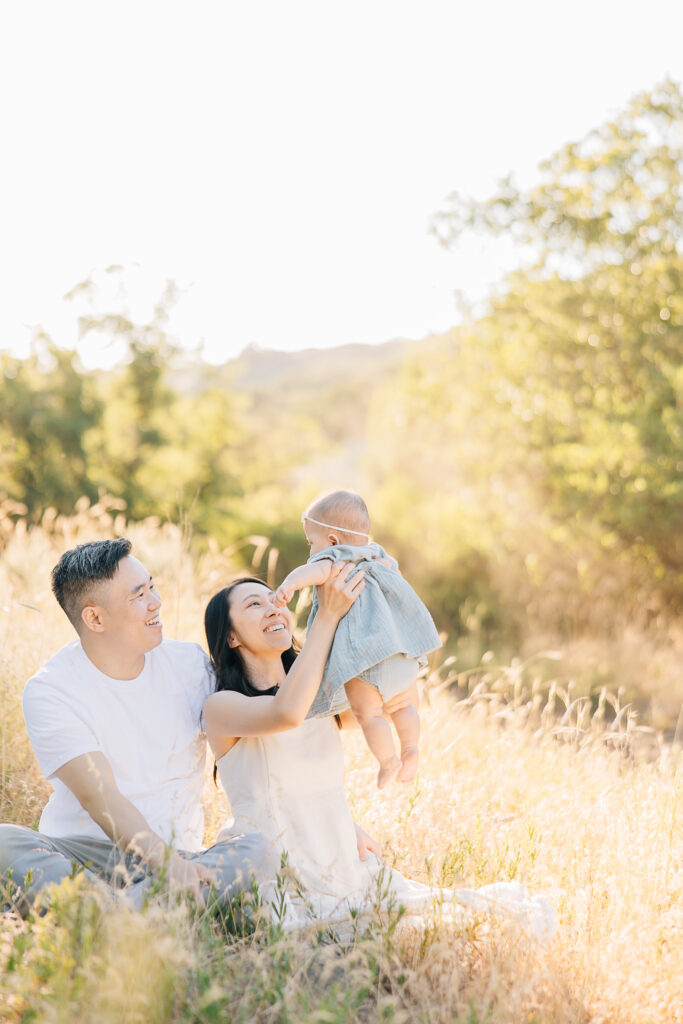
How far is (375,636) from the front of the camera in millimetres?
3041

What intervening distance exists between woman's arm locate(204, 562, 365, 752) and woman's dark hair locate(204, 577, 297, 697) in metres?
0.10

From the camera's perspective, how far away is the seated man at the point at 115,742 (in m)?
3.01

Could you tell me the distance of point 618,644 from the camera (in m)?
10.3

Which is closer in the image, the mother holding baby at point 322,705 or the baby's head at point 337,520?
the mother holding baby at point 322,705

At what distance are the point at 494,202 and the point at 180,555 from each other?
701 cm

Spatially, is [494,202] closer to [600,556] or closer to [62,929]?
[600,556]

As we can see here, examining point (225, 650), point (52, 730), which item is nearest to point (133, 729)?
point (52, 730)

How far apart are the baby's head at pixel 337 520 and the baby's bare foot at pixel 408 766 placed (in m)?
0.75

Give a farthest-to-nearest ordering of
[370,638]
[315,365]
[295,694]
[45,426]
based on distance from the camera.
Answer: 1. [315,365]
2. [45,426]
3. [370,638]
4. [295,694]

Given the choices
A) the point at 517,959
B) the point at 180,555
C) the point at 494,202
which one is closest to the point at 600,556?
the point at 494,202

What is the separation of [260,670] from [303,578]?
578 mm

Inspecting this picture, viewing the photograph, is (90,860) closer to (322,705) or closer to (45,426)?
(322,705)

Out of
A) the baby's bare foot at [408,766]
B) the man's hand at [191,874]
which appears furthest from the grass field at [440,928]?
the baby's bare foot at [408,766]

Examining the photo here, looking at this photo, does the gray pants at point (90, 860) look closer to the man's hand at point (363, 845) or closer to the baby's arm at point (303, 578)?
the man's hand at point (363, 845)
